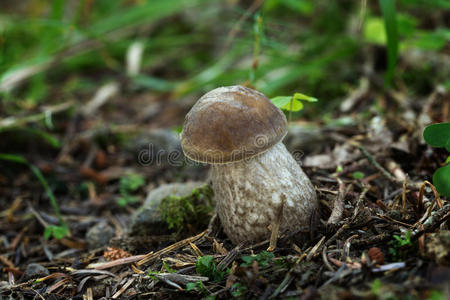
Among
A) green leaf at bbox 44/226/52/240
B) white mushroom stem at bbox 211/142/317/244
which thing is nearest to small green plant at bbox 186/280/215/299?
white mushroom stem at bbox 211/142/317/244

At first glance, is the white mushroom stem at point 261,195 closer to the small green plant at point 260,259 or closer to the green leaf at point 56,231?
the small green plant at point 260,259

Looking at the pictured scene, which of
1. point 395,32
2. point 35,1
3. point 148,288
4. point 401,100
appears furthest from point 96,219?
point 35,1

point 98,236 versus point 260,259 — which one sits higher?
point 260,259

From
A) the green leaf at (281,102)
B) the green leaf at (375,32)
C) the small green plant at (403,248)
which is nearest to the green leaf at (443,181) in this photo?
the small green plant at (403,248)

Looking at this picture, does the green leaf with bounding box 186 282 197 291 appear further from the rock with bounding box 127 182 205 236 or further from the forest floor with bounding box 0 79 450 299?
the rock with bounding box 127 182 205 236

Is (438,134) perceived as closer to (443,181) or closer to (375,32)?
(443,181)

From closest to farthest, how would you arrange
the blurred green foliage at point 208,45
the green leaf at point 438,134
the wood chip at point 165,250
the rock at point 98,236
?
the green leaf at point 438,134 < the wood chip at point 165,250 < the rock at point 98,236 < the blurred green foliage at point 208,45

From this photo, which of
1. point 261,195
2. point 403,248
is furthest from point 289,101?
point 403,248
